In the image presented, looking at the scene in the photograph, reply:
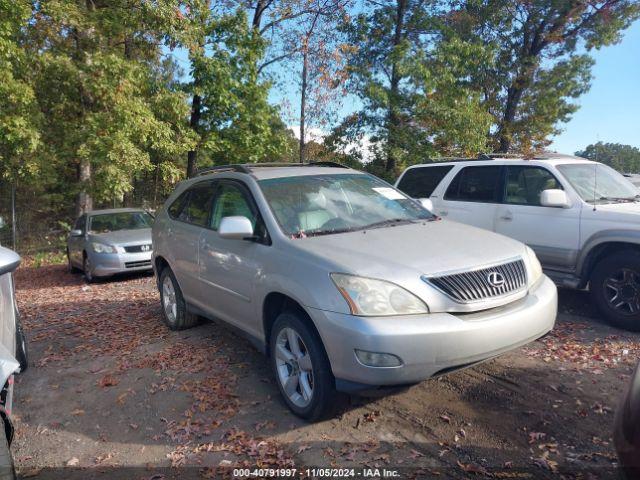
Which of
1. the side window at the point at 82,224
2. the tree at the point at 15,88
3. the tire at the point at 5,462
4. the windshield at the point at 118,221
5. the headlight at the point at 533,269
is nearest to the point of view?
the tire at the point at 5,462

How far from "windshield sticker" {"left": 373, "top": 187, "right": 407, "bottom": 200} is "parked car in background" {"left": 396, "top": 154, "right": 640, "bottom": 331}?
0.46 metres

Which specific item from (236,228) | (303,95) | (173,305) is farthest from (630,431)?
(303,95)

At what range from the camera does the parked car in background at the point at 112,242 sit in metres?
9.80

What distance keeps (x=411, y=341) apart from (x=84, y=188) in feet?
45.6

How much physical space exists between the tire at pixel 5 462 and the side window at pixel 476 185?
18.9ft

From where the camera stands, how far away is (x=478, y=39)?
685 inches

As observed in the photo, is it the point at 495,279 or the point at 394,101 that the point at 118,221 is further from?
the point at 495,279

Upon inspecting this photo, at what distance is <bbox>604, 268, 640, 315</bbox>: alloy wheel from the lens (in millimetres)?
4914

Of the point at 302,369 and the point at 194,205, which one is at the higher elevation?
the point at 194,205

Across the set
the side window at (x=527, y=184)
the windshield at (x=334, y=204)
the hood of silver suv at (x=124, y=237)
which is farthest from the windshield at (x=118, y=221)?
the side window at (x=527, y=184)

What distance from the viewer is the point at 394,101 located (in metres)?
15.3

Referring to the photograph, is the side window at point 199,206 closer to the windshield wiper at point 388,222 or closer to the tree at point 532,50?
the windshield wiper at point 388,222

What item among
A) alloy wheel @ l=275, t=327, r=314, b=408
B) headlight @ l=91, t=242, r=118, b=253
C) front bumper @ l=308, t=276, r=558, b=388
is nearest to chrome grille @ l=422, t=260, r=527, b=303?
front bumper @ l=308, t=276, r=558, b=388

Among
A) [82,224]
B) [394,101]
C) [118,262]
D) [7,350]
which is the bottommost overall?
[118,262]
